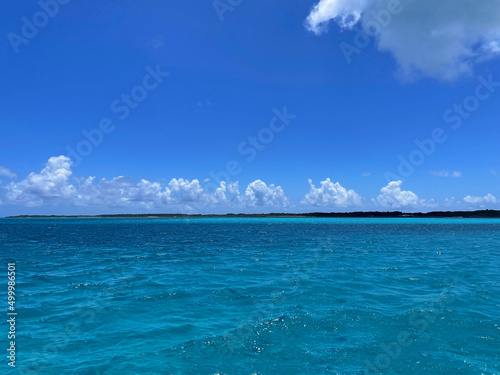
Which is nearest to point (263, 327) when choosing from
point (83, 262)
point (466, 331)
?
point (466, 331)

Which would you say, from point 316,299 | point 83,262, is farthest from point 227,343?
point 83,262

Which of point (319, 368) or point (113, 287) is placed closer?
point (319, 368)

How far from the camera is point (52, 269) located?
1175 inches

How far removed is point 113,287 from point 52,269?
1255 cm

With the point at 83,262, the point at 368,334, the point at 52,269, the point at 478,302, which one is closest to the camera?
the point at 368,334

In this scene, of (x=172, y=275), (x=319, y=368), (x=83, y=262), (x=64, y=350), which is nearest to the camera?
(x=319, y=368)

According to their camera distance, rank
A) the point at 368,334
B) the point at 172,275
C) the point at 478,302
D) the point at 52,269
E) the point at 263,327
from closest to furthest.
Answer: the point at 368,334 < the point at 263,327 < the point at 478,302 < the point at 172,275 < the point at 52,269

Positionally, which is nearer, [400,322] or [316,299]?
[400,322]

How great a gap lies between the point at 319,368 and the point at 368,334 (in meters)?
4.09

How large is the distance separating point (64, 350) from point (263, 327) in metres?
8.76

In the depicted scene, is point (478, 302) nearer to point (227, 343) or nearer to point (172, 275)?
point (227, 343)

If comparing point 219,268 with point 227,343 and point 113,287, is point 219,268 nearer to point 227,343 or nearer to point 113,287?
point 113,287

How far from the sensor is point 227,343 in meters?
12.4

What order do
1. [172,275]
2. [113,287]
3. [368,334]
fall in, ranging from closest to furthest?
1. [368,334]
2. [113,287]
3. [172,275]
